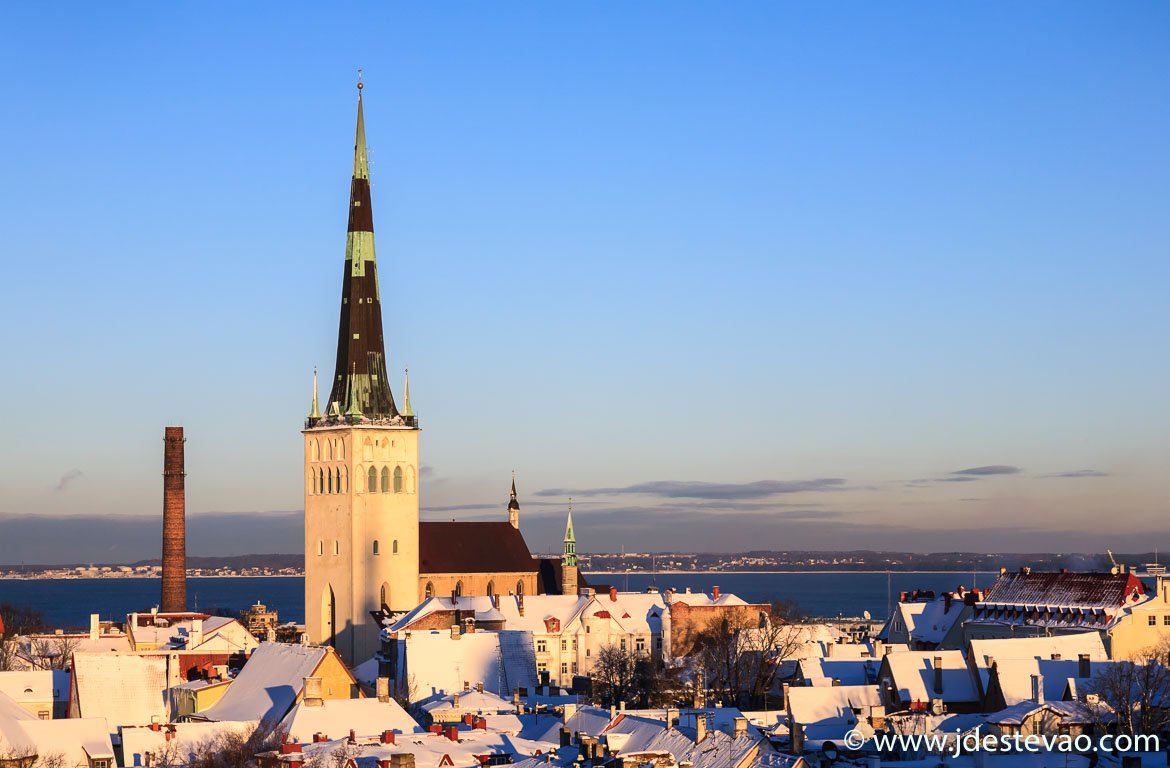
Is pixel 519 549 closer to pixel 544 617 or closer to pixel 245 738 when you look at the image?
pixel 544 617

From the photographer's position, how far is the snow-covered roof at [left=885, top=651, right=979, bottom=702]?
70.1 m

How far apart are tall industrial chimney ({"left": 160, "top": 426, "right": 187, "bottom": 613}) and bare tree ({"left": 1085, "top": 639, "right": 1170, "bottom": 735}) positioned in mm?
89844

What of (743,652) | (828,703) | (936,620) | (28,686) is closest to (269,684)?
(28,686)

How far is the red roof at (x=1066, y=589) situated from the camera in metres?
92.4

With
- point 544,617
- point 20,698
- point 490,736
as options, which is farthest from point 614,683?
point 490,736

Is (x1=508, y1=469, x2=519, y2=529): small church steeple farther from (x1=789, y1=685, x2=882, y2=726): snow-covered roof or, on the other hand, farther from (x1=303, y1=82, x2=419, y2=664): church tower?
(x1=789, y1=685, x2=882, y2=726): snow-covered roof

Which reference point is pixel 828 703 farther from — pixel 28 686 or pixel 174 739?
pixel 28 686

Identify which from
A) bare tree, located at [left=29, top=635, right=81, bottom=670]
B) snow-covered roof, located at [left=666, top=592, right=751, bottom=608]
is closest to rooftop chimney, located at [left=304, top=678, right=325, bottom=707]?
bare tree, located at [left=29, top=635, right=81, bottom=670]

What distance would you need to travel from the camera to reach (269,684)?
70.1 meters

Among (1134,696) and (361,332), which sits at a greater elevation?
(361,332)

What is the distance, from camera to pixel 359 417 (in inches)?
4788

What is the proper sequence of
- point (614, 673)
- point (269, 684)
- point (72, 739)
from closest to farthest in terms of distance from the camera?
point (72, 739)
point (269, 684)
point (614, 673)

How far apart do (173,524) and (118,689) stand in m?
72.3

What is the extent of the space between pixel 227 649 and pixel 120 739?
3950cm
